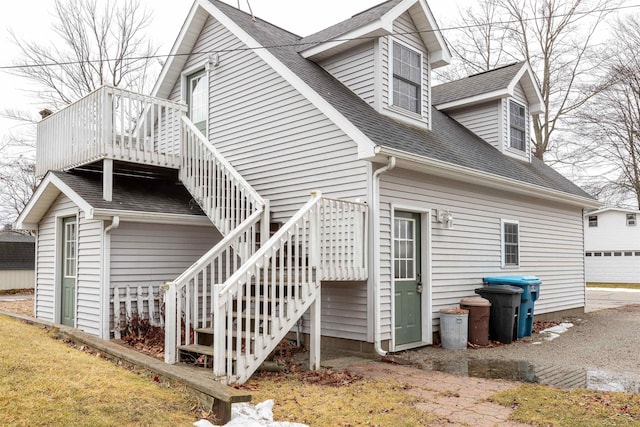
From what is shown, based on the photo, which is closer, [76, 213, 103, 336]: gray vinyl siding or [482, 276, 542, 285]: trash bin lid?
[76, 213, 103, 336]: gray vinyl siding

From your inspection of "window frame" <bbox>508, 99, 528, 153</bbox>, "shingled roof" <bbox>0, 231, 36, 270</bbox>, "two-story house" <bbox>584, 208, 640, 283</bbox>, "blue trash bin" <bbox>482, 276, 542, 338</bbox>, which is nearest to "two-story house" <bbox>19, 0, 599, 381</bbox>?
"blue trash bin" <bbox>482, 276, 542, 338</bbox>

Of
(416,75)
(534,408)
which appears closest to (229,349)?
(534,408)

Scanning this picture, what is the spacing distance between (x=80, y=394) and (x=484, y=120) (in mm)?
11312

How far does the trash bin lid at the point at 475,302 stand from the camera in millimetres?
8719

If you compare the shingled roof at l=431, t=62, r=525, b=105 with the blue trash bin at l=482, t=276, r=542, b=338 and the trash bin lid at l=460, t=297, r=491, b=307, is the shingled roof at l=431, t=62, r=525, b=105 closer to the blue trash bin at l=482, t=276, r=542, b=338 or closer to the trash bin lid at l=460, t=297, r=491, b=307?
the blue trash bin at l=482, t=276, r=542, b=338

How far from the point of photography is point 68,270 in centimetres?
1012

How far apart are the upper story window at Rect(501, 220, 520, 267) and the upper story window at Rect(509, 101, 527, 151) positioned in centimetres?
294

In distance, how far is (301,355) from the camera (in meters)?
7.58

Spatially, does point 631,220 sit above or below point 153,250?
above

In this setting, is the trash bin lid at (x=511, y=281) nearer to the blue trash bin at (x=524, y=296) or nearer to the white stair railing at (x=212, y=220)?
the blue trash bin at (x=524, y=296)

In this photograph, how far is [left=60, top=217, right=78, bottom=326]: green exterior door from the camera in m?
9.85

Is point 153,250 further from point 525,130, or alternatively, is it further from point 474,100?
point 525,130

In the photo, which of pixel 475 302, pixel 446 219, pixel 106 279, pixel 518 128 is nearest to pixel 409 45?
pixel 446 219

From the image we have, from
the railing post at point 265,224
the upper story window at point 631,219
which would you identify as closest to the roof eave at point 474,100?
the railing post at point 265,224
